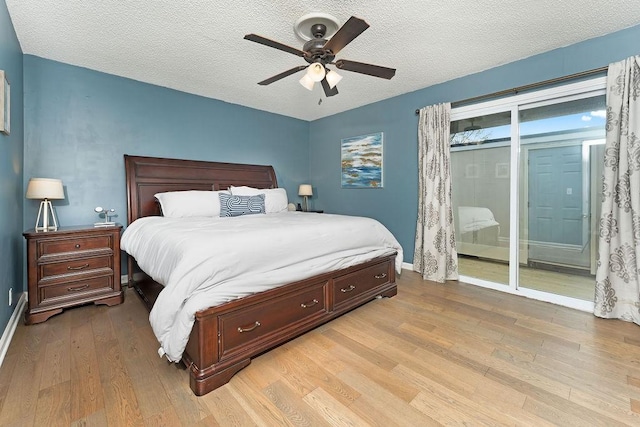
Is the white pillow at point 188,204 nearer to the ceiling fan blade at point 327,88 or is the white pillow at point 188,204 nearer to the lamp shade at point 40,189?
the lamp shade at point 40,189

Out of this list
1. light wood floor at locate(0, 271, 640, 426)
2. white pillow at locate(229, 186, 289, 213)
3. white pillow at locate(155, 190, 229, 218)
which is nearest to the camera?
light wood floor at locate(0, 271, 640, 426)

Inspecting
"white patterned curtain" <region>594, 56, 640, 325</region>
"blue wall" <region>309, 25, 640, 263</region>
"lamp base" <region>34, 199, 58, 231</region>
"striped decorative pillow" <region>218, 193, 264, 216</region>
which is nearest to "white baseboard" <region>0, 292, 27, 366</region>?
"lamp base" <region>34, 199, 58, 231</region>

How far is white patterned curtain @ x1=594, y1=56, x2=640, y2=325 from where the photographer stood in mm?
2398

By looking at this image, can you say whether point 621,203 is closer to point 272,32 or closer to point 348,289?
point 348,289

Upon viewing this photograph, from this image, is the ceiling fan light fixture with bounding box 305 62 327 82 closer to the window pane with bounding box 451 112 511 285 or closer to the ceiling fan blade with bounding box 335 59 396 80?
the ceiling fan blade with bounding box 335 59 396 80

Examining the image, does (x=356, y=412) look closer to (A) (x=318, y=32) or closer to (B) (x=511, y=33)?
(A) (x=318, y=32)

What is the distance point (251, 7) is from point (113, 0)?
102cm

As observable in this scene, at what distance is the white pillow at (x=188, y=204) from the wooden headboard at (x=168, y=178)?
0.21 meters

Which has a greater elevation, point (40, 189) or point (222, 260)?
point (40, 189)

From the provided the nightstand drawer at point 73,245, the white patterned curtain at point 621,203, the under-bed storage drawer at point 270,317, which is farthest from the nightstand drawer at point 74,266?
the white patterned curtain at point 621,203

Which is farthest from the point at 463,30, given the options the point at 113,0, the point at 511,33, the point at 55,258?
the point at 55,258

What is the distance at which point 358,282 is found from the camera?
2705 millimetres

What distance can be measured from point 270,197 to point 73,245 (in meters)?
2.21

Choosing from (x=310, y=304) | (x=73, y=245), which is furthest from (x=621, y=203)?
A: (x=73, y=245)
